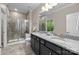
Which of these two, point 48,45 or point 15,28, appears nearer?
point 48,45

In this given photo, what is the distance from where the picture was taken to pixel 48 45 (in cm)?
224

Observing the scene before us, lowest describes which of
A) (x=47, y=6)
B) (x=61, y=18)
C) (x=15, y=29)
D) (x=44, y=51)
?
(x=44, y=51)

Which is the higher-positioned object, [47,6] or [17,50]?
[47,6]

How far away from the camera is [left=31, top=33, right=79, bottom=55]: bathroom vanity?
1.98 metres

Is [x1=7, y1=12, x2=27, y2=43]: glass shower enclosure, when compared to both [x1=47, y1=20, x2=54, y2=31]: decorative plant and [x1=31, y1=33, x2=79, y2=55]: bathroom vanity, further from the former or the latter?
[x1=47, y1=20, x2=54, y2=31]: decorative plant

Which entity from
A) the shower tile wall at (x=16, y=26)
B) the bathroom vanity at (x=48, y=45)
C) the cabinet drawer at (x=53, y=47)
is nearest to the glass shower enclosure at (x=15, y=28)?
the shower tile wall at (x=16, y=26)

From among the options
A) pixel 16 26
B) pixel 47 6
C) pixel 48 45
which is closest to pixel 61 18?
pixel 47 6

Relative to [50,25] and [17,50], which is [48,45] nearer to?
[50,25]

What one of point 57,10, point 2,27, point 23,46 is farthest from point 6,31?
point 57,10

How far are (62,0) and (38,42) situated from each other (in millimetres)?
875

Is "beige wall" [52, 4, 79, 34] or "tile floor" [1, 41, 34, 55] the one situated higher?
"beige wall" [52, 4, 79, 34]

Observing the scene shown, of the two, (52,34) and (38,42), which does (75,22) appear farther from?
(38,42)

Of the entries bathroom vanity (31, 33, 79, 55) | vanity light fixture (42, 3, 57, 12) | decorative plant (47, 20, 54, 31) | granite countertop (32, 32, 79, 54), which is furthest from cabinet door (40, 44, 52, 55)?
vanity light fixture (42, 3, 57, 12)

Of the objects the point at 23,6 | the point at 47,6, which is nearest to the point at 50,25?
the point at 47,6
